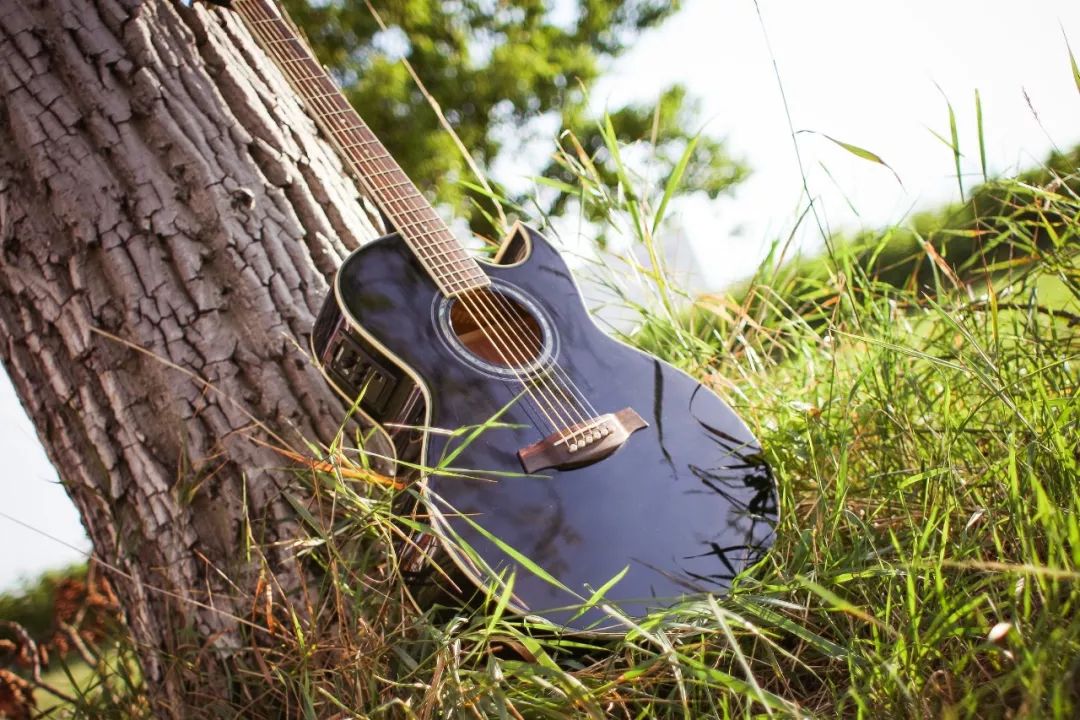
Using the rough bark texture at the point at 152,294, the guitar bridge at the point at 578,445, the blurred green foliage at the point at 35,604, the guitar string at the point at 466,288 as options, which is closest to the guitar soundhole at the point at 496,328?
the guitar string at the point at 466,288

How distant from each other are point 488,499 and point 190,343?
69 cm

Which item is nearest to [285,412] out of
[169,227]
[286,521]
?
[286,521]

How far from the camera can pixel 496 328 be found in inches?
49.5

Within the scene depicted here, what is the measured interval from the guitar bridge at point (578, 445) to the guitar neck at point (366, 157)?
1.17 feet

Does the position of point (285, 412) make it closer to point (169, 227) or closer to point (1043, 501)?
point (169, 227)

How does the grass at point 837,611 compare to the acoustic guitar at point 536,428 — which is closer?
the grass at point 837,611

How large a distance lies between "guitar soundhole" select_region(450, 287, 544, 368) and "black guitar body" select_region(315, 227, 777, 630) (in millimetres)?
18

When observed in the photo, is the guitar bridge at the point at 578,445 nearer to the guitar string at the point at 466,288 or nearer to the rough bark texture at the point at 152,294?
the guitar string at the point at 466,288

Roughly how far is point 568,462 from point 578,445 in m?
0.03

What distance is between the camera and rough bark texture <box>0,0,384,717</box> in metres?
1.25

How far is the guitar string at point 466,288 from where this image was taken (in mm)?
1145

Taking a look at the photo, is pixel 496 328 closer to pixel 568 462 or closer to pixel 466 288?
pixel 466 288

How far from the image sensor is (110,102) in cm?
138

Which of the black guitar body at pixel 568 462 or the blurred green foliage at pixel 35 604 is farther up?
the blurred green foliage at pixel 35 604
